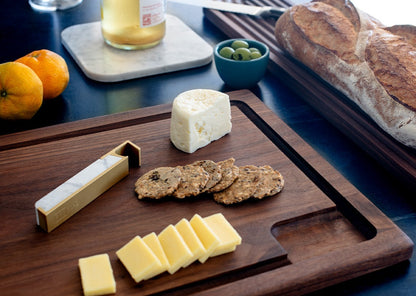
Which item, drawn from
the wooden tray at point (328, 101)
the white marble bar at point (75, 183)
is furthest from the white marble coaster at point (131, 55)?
the white marble bar at point (75, 183)

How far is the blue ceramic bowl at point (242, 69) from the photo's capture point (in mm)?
1438

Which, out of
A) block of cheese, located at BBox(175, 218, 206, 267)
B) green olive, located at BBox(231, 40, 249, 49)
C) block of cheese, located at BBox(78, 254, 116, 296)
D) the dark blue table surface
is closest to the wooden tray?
the dark blue table surface

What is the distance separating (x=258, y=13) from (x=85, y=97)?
697mm

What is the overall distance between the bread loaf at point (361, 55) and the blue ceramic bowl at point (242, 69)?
4.8 inches

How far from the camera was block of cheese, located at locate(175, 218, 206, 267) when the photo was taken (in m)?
0.90

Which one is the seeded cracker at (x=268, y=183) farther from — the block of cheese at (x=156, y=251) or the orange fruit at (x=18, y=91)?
the orange fruit at (x=18, y=91)

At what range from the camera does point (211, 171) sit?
3.61 feet

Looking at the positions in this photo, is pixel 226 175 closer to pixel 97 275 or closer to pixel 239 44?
pixel 97 275

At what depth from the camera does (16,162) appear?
1.14m

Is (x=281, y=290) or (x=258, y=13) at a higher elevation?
(x=258, y=13)

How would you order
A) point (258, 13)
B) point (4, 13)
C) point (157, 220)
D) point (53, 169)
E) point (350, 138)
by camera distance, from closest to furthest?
1. point (157, 220)
2. point (53, 169)
3. point (350, 138)
4. point (258, 13)
5. point (4, 13)

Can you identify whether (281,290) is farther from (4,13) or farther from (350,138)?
(4,13)

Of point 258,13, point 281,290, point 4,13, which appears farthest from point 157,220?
point 4,13

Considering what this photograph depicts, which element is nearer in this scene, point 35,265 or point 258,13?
point 35,265
